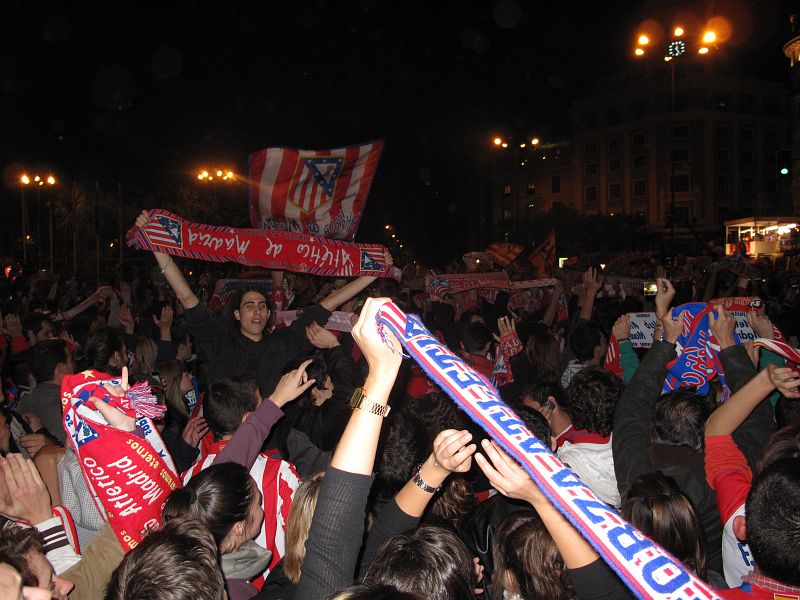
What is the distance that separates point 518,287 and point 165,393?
7904mm

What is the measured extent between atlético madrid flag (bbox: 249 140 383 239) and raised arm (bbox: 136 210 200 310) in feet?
5.72

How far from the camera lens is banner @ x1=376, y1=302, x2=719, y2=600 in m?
1.30

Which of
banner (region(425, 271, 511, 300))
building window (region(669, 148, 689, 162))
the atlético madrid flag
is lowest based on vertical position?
banner (region(425, 271, 511, 300))

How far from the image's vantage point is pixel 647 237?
66.1 meters

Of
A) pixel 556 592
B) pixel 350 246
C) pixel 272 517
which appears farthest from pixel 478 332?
pixel 556 592

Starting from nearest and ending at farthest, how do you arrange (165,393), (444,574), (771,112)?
(444,574)
(165,393)
(771,112)

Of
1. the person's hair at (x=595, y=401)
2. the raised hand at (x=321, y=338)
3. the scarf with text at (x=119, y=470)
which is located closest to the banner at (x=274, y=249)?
the raised hand at (x=321, y=338)

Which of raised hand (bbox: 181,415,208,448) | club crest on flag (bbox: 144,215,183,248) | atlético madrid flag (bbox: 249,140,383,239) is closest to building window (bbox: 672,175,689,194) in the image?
atlético madrid flag (bbox: 249,140,383,239)

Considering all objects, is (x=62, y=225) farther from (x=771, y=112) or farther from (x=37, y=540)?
(x=771, y=112)

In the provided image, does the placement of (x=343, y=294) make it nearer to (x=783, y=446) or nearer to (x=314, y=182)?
(x=314, y=182)

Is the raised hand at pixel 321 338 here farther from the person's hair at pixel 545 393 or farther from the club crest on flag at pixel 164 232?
the club crest on flag at pixel 164 232

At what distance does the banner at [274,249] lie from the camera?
5.46 metres

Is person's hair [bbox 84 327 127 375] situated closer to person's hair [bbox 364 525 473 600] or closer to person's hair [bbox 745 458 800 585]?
person's hair [bbox 364 525 473 600]

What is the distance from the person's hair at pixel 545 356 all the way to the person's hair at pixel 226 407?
3.01m
